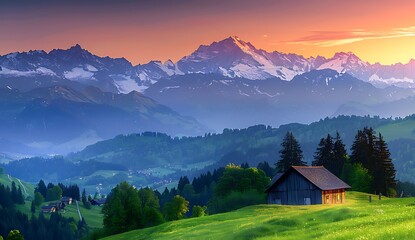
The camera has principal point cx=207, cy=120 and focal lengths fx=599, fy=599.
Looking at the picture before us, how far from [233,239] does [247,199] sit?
83.3 metres

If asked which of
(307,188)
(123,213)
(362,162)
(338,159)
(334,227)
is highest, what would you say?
(338,159)

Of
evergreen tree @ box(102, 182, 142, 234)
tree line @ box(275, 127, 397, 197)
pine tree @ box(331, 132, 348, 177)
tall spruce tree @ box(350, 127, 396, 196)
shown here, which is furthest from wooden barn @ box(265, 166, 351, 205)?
pine tree @ box(331, 132, 348, 177)

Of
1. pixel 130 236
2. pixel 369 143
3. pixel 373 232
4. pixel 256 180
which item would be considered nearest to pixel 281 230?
pixel 373 232

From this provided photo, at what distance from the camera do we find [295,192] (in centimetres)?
11681

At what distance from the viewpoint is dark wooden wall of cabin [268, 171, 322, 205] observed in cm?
11362

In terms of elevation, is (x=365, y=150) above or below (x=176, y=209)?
above

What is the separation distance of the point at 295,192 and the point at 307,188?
129 inches

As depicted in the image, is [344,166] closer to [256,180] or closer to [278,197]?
[256,180]

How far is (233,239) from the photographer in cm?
5391

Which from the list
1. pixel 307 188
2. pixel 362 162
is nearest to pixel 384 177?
pixel 362 162

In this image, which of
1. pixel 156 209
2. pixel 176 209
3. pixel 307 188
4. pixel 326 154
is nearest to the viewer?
pixel 307 188

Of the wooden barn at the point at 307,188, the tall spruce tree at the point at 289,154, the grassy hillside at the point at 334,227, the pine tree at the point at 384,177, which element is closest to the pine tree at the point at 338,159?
the tall spruce tree at the point at 289,154

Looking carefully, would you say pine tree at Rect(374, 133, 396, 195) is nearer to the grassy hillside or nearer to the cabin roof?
the cabin roof

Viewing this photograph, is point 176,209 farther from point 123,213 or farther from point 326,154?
point 326,154
